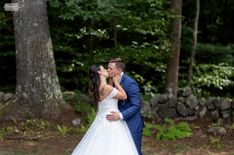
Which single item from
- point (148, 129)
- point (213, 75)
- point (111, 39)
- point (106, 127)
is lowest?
point (148, 129)

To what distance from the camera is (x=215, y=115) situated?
997 centimetres

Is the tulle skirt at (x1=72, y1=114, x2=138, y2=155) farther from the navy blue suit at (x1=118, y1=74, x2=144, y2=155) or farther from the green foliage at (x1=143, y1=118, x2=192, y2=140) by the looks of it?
the green foliage at (x1=143, y1=118, x2=192, y2=140)

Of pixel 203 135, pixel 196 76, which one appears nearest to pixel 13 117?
pixel 203 135

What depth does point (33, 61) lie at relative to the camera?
29.9 feet

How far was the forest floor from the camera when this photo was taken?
7688 millimetres

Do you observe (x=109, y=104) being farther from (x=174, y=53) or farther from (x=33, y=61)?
(x=174, y=53)

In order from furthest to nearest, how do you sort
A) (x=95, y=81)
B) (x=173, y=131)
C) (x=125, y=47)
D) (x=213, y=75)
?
1. (x=213, y=75)
2. (x=125, y=47)
3. (x=173, y=131)
4. (x=95, y=81)

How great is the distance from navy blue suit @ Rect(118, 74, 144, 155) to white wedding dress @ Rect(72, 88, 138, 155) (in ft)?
0.25

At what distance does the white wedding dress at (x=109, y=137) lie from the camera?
5.55m

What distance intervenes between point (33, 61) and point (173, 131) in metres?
2.94

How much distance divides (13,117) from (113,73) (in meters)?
4.10

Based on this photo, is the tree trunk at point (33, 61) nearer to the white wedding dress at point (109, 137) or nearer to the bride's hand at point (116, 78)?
the white wedding dress at point (109, 137)

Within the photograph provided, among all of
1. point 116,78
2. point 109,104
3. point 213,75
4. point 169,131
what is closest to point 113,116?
point 109,104

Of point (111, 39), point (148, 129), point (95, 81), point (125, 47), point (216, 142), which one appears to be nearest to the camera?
point (95, 81)
